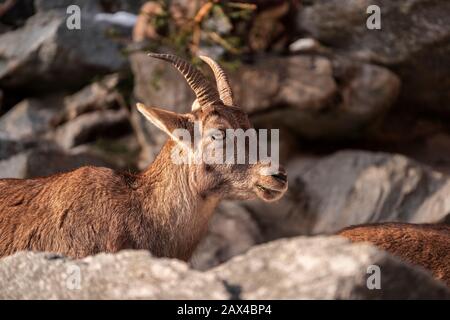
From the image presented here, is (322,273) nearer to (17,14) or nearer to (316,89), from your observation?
(316,89)

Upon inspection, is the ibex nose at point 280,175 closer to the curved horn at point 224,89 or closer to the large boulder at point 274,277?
the curved horn at point 224,89

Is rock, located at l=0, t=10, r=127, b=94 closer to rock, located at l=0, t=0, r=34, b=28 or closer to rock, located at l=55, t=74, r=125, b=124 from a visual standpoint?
rock, located at l=0, t=0, r=34, b=28

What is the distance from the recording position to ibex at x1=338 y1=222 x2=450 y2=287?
8.74 metres

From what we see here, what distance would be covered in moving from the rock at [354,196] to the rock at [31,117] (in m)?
4.27

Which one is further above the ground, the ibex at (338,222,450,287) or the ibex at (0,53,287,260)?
the ibex at (0,53,287,260)

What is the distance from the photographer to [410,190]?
15.6m

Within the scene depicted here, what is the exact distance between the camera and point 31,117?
17828mm

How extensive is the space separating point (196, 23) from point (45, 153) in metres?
3.71

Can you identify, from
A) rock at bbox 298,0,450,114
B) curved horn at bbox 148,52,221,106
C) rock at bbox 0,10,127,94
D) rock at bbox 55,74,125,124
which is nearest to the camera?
curved horn at bbox 148,52,221,106

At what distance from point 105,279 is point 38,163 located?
8.29 meters

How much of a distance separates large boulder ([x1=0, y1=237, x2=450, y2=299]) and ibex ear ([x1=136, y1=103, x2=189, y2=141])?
2875 mm

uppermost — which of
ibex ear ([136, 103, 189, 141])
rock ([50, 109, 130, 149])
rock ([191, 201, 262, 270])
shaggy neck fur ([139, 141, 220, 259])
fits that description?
ibex ear ([136, 103, 189, 141])

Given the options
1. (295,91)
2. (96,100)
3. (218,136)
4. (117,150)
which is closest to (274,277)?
(218,136)

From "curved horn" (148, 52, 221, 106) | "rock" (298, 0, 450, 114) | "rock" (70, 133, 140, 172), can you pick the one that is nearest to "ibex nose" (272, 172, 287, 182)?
"curved horn" (148, 52, 221, 106)
